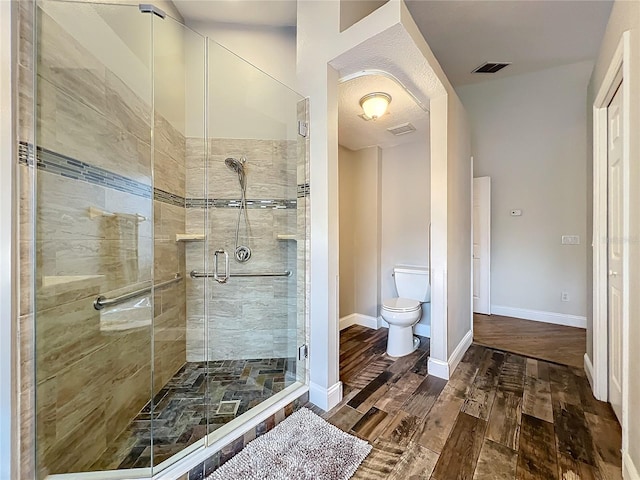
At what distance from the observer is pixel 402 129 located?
2.86m

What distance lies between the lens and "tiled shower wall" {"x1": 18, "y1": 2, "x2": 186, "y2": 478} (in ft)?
3.60

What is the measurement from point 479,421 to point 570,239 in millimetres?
2837

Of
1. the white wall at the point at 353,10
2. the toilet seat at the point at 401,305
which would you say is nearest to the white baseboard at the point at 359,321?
the toilet seat at the point at 401,305

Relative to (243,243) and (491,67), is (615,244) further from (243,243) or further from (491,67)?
Result: (491,67)

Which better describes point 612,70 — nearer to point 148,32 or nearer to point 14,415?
point 148,32

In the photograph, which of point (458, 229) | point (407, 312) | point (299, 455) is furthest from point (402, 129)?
point (299, 455)

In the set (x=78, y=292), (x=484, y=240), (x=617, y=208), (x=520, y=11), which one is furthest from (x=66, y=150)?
(x=484, y=240)

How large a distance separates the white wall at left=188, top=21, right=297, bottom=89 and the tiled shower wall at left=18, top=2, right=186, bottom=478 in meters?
1.09

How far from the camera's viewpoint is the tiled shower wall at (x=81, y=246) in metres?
1.10

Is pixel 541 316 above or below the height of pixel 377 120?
below

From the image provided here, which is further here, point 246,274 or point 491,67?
point 491,67

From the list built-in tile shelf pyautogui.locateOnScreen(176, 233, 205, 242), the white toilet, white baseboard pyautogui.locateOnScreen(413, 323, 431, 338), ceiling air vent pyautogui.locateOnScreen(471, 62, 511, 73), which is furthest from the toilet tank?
ceiling air vent pyautogui.locateOnScreen(471, 62, 511, 73)

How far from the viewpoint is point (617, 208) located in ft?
5.45

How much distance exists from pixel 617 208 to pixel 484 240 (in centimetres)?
216
